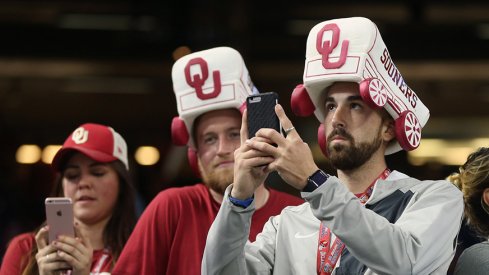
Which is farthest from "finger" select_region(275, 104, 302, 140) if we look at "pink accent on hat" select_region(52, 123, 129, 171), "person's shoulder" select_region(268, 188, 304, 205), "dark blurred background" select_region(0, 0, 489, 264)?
"dark blurred background" select_region(0, 0, 489, 264)

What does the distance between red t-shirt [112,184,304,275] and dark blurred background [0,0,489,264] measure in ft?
14.4

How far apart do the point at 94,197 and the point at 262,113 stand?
2.04 m

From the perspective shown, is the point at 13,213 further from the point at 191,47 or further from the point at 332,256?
the point at 332,256

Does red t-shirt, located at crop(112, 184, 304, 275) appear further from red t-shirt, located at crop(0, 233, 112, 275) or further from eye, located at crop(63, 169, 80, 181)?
eye, located at crop(63, 169, 80, 181)

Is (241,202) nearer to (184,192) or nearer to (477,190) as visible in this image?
(477,190)

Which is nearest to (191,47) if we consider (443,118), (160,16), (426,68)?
(160,16)

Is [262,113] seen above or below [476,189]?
above

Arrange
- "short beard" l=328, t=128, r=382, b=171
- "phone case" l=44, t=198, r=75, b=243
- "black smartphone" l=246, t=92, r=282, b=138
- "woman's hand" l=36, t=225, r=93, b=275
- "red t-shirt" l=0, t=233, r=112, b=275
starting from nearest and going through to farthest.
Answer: "black smartphone" l=246, t=92, r=282, b=138
"short beard" l=328, t=128, r=382, b=171
"phone case" l=44, t=198, r=75, b=243
"woman's hand" l=36, t=225, r=93, b=275
"red t-shirt" l=0, t=233, r=112, b=275

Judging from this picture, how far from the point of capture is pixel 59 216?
4.29 meters

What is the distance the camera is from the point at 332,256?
344 centimetres

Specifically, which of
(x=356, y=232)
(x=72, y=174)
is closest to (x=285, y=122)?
(x=356, y=232)

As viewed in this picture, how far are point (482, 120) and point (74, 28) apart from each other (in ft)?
13.1

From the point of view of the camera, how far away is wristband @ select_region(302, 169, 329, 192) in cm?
314

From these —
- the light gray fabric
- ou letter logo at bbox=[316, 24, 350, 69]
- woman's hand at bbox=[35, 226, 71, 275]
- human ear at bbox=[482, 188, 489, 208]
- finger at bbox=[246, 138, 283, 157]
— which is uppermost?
ou letter logo at bbox=[316, 24, 350, 69]
